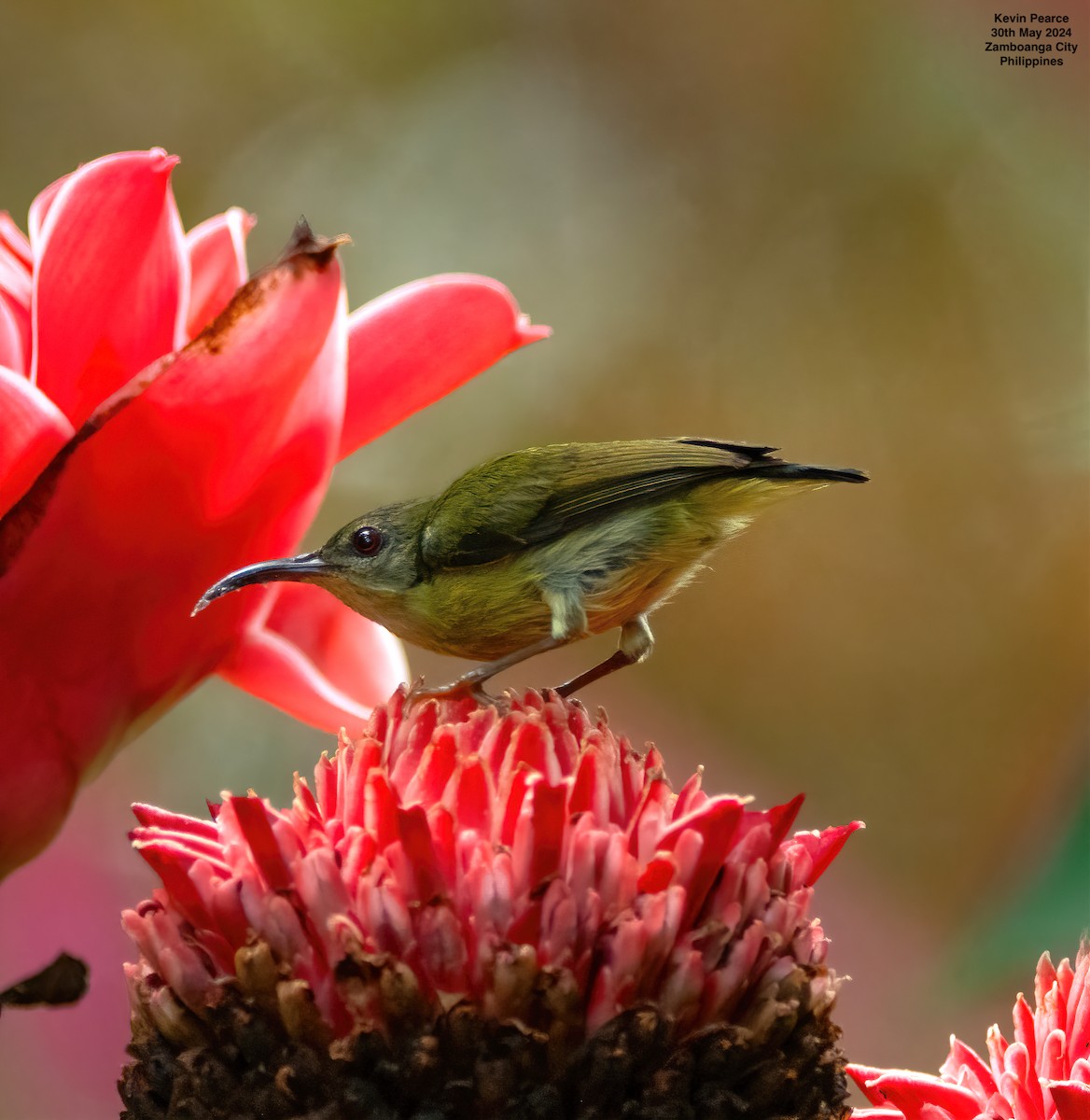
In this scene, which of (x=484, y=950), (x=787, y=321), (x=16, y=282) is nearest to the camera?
(x=484, y=950)

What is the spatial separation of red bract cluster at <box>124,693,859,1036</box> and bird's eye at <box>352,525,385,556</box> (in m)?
0.09

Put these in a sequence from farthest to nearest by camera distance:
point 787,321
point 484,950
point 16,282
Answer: point 787,321 < point 16,282 < point 484,950

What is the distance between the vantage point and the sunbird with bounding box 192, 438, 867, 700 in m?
0.33

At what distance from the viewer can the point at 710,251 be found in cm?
99

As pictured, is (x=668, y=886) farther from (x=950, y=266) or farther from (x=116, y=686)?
(x=950, y=266)

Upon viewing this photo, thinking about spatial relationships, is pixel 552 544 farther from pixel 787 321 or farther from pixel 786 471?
pixel 787 321

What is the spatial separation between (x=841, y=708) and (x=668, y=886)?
739mm

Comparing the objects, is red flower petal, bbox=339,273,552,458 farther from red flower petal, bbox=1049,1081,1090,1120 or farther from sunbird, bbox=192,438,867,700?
red flower petal, bbox=1049,1081,1090,1120

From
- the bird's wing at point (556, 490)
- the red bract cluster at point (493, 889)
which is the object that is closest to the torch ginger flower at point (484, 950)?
the red bract cluster at point (493, 889)

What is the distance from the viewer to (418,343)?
326 mm

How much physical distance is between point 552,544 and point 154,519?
0.33 ft

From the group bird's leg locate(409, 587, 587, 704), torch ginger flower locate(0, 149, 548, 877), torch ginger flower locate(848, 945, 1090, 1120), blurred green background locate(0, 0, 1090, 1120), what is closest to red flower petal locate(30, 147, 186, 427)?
torch ginger flower locate(0, 149, 548, 877)

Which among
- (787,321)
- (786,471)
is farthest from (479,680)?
(787,321)

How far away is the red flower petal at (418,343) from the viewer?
12.8 inches
